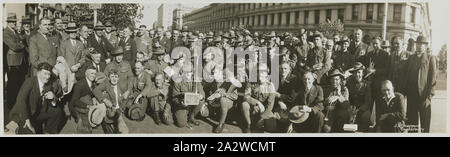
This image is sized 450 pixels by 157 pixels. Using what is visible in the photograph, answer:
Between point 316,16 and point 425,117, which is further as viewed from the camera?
point 425,117

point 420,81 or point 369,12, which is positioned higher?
point 369,12

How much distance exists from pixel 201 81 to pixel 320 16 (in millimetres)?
1950

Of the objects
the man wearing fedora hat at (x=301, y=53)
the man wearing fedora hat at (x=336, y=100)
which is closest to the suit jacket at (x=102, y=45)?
the man wearing fedora hat at (x=301, y=53)

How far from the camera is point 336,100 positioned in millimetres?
6164

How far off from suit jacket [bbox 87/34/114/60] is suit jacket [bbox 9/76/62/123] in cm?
76

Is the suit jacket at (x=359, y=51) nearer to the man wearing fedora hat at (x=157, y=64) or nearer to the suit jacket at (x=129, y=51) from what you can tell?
the man wearing fedora hat at (x=157, y=64)

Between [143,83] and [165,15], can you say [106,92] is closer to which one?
[143,83]

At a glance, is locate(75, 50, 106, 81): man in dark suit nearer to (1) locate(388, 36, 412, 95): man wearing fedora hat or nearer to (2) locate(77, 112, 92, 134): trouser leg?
(2) locate(77, 112, 92, 134): trouser leg

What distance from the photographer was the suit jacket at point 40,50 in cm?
612

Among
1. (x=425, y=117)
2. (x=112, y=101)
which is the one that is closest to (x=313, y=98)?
(x=425, y=117)

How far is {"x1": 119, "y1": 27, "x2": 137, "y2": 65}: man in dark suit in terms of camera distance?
6180 millimetres

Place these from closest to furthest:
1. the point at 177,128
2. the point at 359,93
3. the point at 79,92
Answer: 1. the point at 79,92
2. the point at 359,93
3. the point at 177,128
